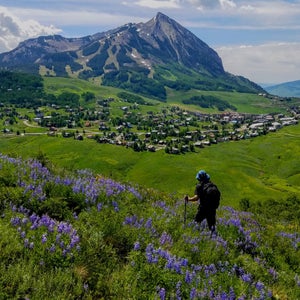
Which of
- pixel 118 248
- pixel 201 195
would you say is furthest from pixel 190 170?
pixel 118 248

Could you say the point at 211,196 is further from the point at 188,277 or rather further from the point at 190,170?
the point at 190,170

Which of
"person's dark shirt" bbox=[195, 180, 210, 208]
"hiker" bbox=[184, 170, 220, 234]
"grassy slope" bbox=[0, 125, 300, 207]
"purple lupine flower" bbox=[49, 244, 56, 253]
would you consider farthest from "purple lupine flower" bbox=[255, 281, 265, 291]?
"grassy slope" bbox=[0, 125, 300, 207]

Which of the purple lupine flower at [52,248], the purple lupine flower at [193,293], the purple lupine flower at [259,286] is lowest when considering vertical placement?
the purple lupine flower at [259,286]

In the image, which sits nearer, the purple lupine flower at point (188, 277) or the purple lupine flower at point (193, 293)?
the purple lupine flower at point (193, 293)

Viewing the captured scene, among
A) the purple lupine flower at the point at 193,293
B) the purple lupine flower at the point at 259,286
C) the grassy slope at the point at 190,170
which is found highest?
the purple lupine flower at the point at 193,293

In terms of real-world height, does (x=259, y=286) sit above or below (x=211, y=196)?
below

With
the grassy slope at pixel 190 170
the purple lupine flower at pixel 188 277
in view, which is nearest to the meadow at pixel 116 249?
the purple lupine flower at pixel 188 277

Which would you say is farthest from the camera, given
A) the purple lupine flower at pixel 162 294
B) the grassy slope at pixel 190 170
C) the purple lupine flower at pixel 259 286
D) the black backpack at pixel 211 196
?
the grassy slope at pixel 190 170

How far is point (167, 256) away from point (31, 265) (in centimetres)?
279

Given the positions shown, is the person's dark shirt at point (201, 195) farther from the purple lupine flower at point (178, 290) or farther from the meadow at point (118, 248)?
the purple lupine flower at point (178, 290)

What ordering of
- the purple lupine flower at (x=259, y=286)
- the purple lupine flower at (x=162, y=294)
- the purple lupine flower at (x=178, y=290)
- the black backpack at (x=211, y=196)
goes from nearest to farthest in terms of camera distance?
the purple lupine flower at (x=162, y=294) < the purple lupine flower at (x=178, y=290) < the purple lupine flower at (x=259, y=286) < the black backpack at (x=211, y=196)

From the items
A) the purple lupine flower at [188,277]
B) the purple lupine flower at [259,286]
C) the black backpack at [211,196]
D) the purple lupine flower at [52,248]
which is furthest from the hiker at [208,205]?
the purple lupine flower at [52,248]

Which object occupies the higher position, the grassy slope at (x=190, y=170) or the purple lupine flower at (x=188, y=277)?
the purple lupine flower at (x=188, y=277)

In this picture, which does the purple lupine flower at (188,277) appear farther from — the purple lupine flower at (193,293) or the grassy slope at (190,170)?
the grassy slope at (190,170)
